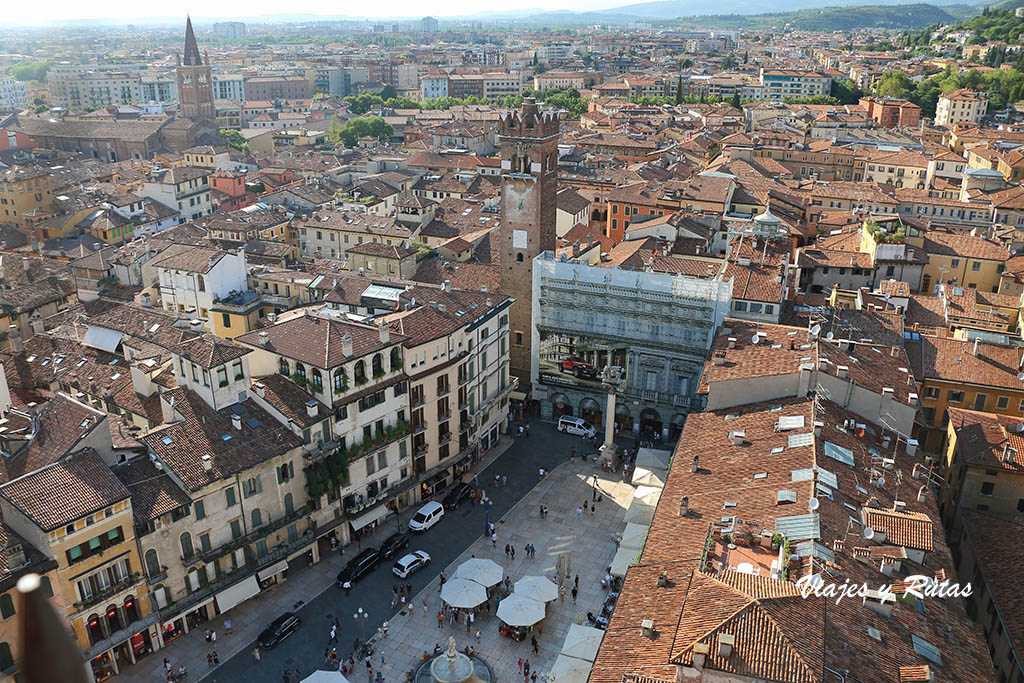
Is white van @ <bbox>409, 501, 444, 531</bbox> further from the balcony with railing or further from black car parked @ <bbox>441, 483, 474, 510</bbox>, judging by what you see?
the balcony with railing

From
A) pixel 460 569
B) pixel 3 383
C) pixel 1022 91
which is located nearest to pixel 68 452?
pixel 3 383

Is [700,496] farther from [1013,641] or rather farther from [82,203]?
[82,203]

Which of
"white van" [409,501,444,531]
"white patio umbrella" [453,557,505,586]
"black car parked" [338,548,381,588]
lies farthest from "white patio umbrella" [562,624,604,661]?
"white van" [409,501,444,531]

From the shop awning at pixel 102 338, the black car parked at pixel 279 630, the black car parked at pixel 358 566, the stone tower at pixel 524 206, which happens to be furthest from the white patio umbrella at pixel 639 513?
the shop awning at pixel 102 338

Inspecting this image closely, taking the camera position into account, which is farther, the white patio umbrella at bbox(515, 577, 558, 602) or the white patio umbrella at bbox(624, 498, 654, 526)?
the white patio umbrella at bbox(624, 498, 654, 526)

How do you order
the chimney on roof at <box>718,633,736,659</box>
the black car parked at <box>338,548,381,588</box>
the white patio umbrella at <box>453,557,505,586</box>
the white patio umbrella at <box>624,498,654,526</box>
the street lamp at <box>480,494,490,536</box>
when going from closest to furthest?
the chimney on roof at <box>718,633,736,659</box> → the white patio umbrella at <box>453,557,505,586</box> → the black car parked at <box>338,548,381,588</box> → the white patio umbrella at <box>624,498,654,526</box> → the street lamp at <box>480,494,490,536</box>

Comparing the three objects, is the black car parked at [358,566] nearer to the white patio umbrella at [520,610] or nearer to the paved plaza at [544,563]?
the paved plaza at [544,563]
